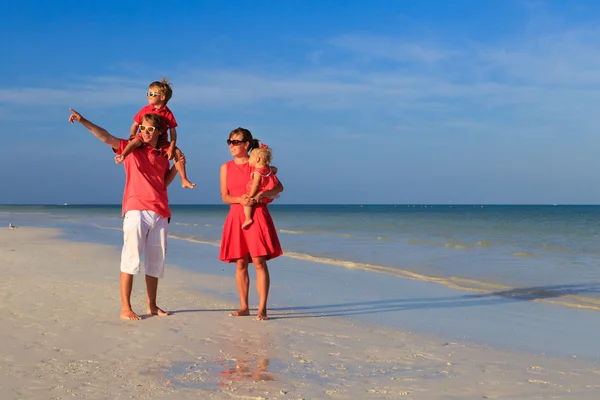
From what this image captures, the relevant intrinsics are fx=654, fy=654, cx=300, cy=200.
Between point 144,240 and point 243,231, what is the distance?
35.0 inches

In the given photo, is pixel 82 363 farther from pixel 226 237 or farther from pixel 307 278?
pixel 307 278

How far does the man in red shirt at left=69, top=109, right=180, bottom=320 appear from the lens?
5656mm

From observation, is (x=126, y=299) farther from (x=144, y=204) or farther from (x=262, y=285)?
(x=262, y=285)

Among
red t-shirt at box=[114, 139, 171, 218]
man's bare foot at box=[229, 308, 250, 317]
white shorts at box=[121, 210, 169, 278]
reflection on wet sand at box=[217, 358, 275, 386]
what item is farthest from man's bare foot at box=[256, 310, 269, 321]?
reflection on wet sand at box=[217, 358, 275, 386]

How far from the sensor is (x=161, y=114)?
578 cm

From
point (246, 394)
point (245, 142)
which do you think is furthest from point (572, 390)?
point (245, 142)

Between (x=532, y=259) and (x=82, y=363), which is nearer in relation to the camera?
(x=82, y=363)

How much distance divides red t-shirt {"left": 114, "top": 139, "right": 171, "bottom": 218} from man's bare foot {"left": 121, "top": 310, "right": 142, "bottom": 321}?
0.87 metres

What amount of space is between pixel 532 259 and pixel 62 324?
11.0 meters

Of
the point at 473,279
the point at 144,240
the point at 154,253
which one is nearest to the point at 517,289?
the point at 473,279

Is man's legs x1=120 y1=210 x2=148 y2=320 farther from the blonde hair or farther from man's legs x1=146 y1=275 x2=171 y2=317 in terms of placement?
the blonde hair

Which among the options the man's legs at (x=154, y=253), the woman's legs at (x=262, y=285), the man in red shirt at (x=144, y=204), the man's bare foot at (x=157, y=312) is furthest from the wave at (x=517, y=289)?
the man in red shirt at (x=144, y=204)

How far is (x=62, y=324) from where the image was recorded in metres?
5.27

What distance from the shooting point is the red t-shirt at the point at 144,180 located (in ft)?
18.6
